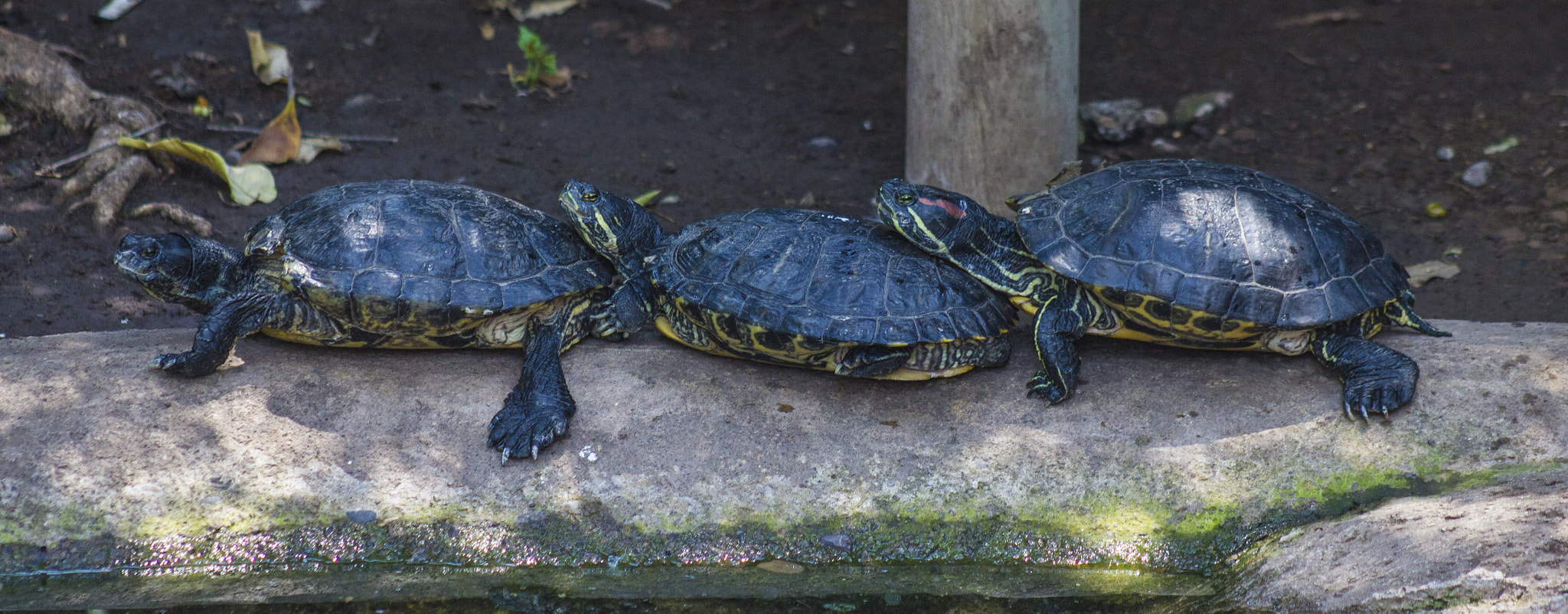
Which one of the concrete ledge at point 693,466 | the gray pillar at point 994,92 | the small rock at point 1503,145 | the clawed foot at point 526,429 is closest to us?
the concrete ledge at point 693,466

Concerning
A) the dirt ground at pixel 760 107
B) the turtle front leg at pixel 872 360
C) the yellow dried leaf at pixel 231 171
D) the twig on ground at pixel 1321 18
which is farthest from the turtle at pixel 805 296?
the twig on ground at pixel 1321 18

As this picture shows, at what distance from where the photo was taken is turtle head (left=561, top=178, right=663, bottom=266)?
4684mm

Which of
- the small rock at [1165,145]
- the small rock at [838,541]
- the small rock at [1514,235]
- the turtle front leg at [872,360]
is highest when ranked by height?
the turtle front leg at [872,360]

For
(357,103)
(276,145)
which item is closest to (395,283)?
(276,145)

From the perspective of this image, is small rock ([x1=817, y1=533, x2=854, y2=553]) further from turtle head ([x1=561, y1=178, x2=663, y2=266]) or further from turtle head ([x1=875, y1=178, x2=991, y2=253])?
turtle head ([x1=561, y1=178, x2=663, y2=266])

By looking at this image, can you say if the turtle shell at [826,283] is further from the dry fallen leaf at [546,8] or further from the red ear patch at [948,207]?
the dry fallen leaf at [546,8]

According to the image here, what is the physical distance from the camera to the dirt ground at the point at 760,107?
20.2 ft

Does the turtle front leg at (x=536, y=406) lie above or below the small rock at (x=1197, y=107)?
above

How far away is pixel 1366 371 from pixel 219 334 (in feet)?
15.5

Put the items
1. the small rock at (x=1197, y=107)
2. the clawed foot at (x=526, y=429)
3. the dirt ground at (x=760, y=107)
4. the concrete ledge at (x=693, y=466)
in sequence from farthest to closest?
the small rock at (x=1197, y=107), the dirt ground at (x=760, y=107), the clawed foot at (x=526, y=429), the concrete ledge at (x=693, y=466)

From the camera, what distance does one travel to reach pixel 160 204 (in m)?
5.99

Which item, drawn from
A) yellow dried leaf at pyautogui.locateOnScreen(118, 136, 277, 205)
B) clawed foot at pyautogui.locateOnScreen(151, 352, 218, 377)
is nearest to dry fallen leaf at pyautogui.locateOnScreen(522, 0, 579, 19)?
yellow dried leaf at pyautogui.locateOnScreen(118, 136, 277, 205)

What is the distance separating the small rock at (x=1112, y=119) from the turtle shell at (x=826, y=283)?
11.5ft

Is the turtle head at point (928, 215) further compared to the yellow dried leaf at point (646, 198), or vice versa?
the yellow dried leaf at point (646, 198)
